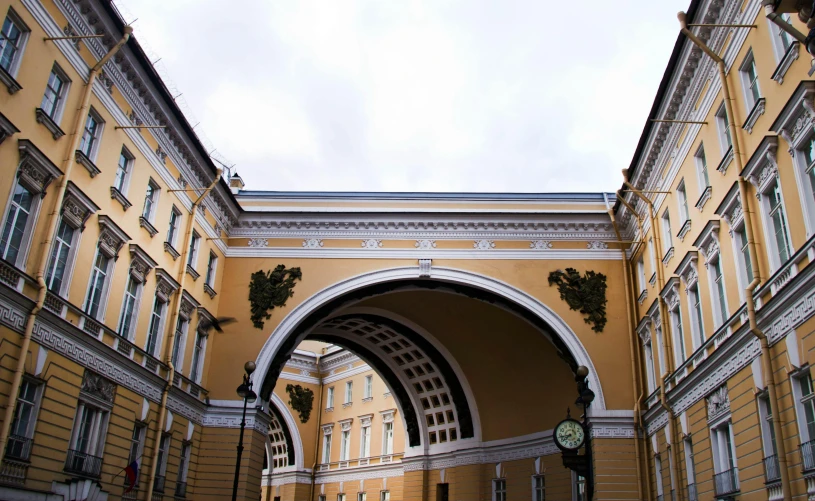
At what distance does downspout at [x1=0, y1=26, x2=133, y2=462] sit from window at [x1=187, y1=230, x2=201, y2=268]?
750 cm

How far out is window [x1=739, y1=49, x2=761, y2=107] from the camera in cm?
1433

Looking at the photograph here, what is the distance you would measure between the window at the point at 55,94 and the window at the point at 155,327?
665cm

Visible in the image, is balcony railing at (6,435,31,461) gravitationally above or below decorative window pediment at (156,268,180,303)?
below

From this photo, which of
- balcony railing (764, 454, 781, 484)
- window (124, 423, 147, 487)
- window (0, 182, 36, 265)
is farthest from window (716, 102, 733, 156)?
window (124, 423, 147, 487)

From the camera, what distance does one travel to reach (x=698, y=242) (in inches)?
685

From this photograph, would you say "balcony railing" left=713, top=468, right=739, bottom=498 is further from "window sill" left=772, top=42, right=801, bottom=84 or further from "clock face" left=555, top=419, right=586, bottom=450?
"window sill" left=772, top=42, right=801, bottom=84

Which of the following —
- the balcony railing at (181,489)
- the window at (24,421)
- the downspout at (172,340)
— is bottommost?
the balcony railing at (181,489)

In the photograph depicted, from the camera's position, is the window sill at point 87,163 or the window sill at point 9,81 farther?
the window sill at point 87,163

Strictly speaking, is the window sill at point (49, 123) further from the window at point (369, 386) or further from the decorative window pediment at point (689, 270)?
the window at point (369, 386)

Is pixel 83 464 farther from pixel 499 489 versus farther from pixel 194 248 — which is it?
pixel 499 489

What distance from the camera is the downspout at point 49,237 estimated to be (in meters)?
13.1

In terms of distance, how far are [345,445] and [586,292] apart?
22741 millimetres

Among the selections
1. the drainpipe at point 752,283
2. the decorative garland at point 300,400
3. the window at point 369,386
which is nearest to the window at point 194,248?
the drainpipe at point 752,283

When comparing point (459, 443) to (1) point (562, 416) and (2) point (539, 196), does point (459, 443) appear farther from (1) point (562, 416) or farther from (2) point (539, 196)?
(2) point (539, 196)
